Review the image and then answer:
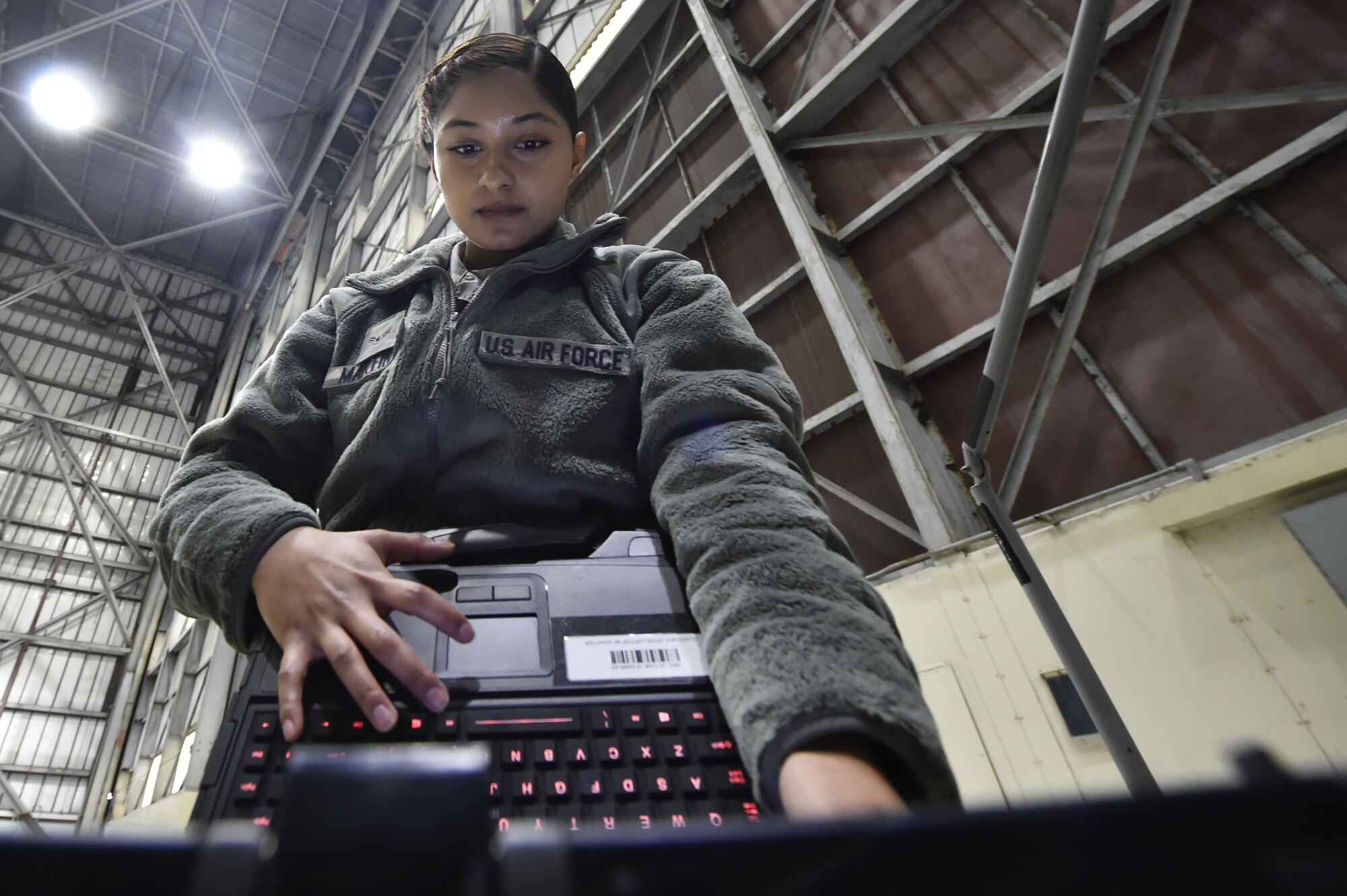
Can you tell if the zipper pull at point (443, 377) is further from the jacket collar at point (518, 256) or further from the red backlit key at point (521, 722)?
the red backlit key at point (521, 722)

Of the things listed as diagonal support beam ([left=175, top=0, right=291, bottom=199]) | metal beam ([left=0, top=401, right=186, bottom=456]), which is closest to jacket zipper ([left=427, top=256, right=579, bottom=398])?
diagonal support beam ([left=175, top=0, right=291, bottom=199])

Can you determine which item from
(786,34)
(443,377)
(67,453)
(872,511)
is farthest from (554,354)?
(67,453)

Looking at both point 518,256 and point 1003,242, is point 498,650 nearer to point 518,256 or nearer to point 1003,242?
point 518,256

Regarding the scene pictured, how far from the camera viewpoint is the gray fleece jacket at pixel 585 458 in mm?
533

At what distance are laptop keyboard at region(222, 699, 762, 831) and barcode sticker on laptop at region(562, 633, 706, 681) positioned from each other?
32 millimetres

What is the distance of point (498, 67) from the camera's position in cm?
112

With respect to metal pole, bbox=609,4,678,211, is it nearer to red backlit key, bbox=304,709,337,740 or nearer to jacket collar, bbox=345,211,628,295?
jacket collar, bbox=345,211,628,295

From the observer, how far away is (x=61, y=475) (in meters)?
9.25

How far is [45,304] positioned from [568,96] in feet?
46.3

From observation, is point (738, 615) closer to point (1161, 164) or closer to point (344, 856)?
point (344, 856)

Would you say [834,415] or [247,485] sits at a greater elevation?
[834,415]

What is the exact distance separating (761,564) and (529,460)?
387 millimetres

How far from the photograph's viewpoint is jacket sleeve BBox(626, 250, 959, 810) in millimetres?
492

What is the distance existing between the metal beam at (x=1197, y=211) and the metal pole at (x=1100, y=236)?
4.0 inches
